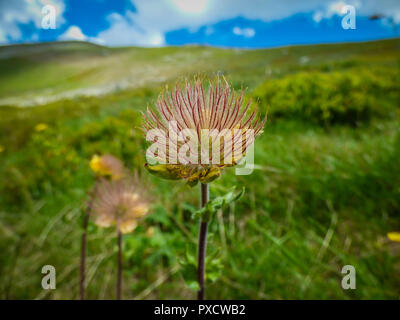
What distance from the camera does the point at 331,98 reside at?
14.5ft

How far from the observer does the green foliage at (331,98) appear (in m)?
4.14

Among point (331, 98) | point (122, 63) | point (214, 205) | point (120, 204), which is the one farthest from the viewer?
point (122, 63)

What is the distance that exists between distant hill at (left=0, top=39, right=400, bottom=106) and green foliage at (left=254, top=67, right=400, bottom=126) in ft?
1.99

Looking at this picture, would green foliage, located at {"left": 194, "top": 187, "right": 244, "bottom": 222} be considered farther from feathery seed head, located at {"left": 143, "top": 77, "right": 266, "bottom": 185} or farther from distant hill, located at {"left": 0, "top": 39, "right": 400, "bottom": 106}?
distant hill, located at {"left": 0, "top": 39, "right": 400, "bottom": 106}

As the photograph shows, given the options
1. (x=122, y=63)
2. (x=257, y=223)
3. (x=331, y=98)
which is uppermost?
(x=122, y=63)

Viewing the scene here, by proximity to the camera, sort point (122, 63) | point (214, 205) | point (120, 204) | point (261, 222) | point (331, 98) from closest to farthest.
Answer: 1. point (214, 205)
2. point (120, 204)
3. point (261, 222)
4. point (331, 98)
5. point (122, 63)

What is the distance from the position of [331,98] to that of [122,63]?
33.8 m

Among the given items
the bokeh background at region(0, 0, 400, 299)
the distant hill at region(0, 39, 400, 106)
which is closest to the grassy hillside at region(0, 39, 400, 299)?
the bokeh background at region(0, 0, 400, 299)

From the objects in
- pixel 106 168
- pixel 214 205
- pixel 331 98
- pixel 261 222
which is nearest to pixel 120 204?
pixel 106 168

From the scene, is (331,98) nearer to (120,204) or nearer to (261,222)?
(261,222)

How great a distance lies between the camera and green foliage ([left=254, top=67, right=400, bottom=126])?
13.6 feet

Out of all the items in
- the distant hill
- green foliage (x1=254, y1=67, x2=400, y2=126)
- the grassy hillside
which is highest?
the distant hill

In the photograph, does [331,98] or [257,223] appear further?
[331,98]

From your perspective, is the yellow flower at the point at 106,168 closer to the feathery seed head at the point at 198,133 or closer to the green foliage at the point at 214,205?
the feathery seed head at the point at 198,133
